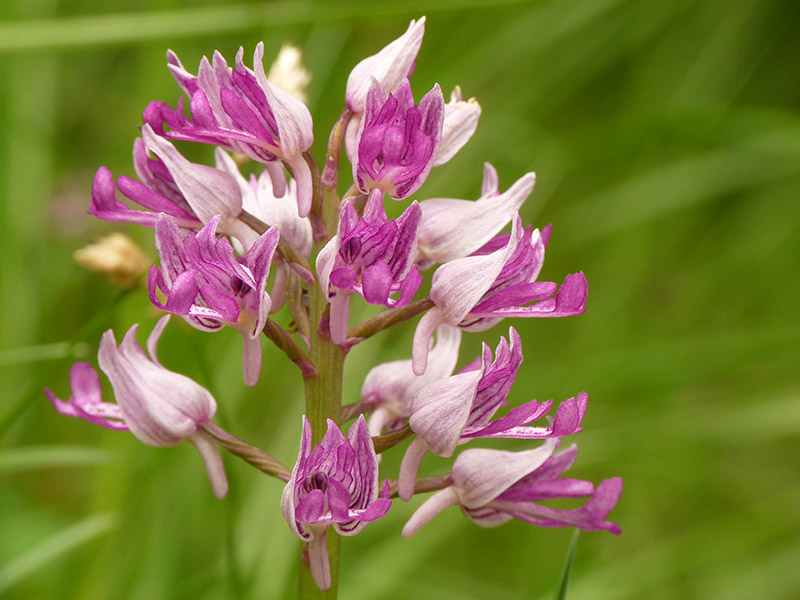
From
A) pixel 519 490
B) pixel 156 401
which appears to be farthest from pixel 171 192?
pixel 519 490

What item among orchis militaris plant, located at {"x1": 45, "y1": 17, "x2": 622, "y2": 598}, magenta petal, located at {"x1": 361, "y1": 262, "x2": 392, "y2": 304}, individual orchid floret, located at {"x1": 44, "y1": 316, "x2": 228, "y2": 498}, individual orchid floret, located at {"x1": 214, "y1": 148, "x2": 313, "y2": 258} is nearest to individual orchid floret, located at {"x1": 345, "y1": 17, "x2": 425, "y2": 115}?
orchis militaris plant, located at {"x1": 45, "y1": 17, "x2": 622, "y2": 598}

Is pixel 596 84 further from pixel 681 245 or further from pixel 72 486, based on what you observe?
pixel 72 486

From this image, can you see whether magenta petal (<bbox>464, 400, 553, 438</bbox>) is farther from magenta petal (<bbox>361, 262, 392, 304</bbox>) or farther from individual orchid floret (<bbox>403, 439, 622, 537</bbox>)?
magenta petal (<bbox>361, 262, 392, 304</bbox>)

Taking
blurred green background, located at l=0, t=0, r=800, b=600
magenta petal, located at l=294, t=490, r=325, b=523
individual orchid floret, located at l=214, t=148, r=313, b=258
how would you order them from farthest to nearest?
1. blurred green background, located at l=0, t=0, r=800, b=600
2. individual orchid floret, located at l=214, t=148, r=313, b=258
3. magenta petal, located at l=294, t=490, r=325, b=523

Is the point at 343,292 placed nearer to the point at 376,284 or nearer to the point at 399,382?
the point at 376,284

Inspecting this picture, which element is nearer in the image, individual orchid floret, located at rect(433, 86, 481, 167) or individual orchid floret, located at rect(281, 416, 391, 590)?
individual orchid floret, located at rect(281, 416, 391, 590)
